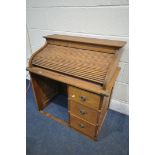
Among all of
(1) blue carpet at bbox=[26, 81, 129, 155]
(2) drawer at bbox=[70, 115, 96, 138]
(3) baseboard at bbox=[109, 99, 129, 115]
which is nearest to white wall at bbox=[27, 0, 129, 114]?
(3) baseboard at bbox=[109, 99, 129, 115]

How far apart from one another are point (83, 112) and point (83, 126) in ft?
0.65

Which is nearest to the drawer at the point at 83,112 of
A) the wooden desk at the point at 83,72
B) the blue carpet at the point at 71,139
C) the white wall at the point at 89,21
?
the wooden desk at the point at 83,72

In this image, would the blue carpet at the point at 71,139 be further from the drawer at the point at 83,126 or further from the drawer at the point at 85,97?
the drawer at the point at 85,97

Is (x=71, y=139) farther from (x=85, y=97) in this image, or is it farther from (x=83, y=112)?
(x=85, y=97)

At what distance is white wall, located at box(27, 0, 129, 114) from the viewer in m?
1.39

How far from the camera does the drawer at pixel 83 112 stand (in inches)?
52.0

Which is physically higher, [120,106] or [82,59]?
[82,59]

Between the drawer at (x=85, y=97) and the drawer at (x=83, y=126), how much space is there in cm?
26

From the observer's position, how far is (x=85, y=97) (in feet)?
4.15

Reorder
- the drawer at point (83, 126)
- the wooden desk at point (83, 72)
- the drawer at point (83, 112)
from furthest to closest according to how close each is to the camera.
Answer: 1. the drawer at point (83, 126)
2. the drawer at point (83, 112)
3. the wooden desk at point (83, 72)

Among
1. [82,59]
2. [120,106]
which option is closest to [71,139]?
[120,106]

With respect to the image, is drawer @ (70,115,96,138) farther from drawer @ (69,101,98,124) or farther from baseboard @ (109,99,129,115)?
baseboard @ (109,99,129,115)
